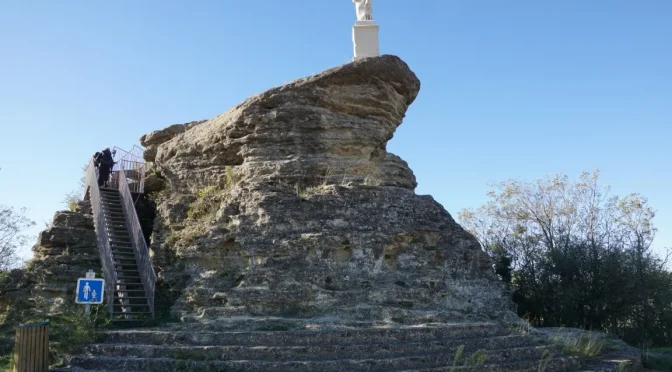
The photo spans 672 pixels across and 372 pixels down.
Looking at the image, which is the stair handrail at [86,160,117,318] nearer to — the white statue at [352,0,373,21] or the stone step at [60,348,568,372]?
the stone step at [60,348,568,372]

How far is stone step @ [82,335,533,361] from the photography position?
354 inches

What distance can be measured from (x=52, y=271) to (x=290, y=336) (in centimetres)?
706

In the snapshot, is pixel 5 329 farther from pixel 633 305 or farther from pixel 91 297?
pixel 633 305

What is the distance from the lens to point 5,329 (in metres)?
11.4

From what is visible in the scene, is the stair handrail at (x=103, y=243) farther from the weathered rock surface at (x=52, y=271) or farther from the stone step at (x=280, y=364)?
the stone step at (x=280, y=364)

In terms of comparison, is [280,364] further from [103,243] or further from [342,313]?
[103,243]

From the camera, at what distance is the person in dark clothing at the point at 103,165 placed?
18.0m

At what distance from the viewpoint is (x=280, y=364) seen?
866 centimetres

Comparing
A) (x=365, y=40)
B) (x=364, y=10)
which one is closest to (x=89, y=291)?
(x=365, y=40)

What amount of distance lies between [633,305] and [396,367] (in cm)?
1305

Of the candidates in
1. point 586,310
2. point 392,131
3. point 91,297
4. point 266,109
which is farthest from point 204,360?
point 586,310

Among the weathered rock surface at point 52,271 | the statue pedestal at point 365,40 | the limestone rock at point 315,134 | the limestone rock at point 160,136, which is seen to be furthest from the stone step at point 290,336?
the statue pedestal at point 365,40

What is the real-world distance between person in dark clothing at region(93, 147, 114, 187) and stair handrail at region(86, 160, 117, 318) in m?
1.35

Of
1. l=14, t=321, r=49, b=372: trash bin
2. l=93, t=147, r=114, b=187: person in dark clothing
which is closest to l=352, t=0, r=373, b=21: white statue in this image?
l=93, t=147, r=114, b=187: person in dark clothing
